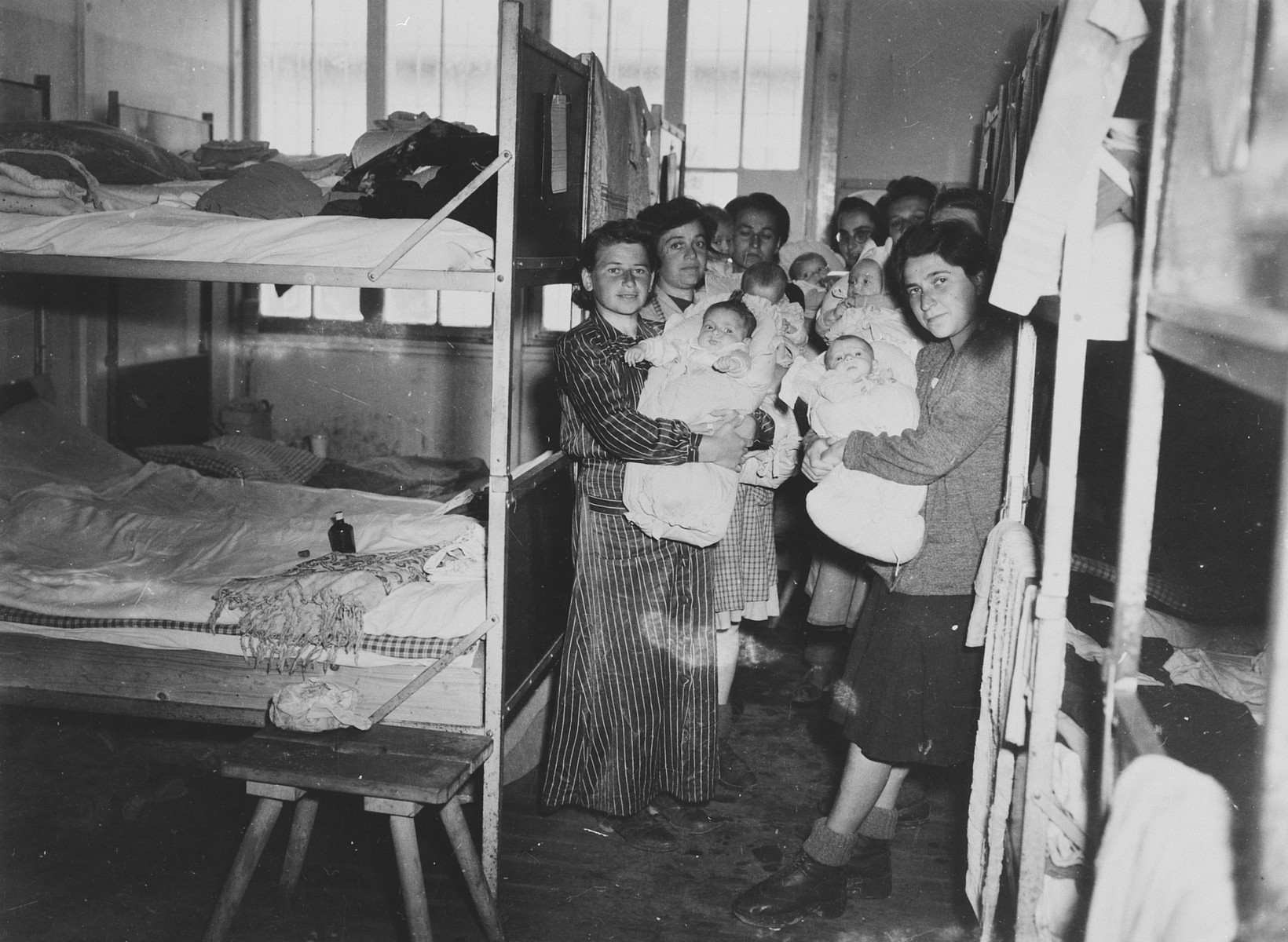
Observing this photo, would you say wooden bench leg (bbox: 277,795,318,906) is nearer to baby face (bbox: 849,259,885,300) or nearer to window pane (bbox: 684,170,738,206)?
baby face (bbox: 849,259,885,300)

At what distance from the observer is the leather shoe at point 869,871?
131 inches

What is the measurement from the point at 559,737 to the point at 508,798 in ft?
1.62

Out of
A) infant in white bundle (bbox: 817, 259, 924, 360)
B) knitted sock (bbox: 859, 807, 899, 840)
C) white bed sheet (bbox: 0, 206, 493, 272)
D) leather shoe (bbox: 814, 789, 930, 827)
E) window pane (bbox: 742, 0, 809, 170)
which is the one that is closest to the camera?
white bed sheet (bbox: 0, 206, 493, 272)

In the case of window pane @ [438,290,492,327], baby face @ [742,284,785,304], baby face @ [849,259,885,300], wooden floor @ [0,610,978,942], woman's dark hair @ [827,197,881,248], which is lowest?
wooden floor @ [0,610,978,942]

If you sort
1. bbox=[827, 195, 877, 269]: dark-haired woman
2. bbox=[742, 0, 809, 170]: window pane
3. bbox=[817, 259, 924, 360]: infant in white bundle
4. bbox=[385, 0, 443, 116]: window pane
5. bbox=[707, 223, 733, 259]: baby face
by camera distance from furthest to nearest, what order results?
bbox=[385, 0, 443, 116]: window pane, bbox=[742, 0, 809, 170]: window pane, bbox=[827, 195, 877, 269]: dark-haired woman, bbox=[707, 223, 733, 259]: baby face, bbox=[817, 259, 924, 360]: infant in white bundle

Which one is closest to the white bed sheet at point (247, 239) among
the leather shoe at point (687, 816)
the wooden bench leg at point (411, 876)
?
the wooden bench leg at point (411, 876)

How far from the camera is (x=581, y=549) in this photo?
3.51 metres

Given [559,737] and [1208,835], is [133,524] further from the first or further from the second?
[1208,835]

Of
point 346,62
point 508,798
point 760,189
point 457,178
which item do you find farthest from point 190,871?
point 346,62

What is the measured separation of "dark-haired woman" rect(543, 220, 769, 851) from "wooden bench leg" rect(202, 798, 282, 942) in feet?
3.26

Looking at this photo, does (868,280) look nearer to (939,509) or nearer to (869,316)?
(869,316)

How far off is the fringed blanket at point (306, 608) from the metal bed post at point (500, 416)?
1.30 ft

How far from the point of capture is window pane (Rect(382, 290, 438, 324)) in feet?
26.3

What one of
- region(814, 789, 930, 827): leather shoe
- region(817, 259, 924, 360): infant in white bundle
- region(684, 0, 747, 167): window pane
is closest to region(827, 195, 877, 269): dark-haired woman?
region(817, 259, 924, 360): infant in white bundle
